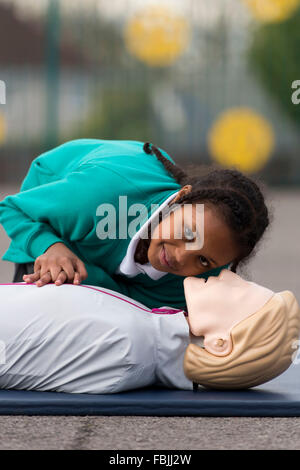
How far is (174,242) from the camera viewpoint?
8.75ft

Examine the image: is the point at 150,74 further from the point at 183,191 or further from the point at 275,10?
the point at 183,191

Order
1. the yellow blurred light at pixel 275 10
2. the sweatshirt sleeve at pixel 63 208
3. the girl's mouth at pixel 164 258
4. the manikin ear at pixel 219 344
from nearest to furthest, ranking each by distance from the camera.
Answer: the manikin ear at pixel 219 344 < the girl's mouth at pixel 164 258 < the sweatshirt sleeve at pixel 63 208 < the yellow blurred light at pixel 275 10

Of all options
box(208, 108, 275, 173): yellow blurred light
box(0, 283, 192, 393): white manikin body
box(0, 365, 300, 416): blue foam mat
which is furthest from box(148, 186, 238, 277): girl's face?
box(208, 108, 275, 173): yellow blurred light

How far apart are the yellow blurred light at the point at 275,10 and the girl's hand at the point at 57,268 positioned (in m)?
9.21

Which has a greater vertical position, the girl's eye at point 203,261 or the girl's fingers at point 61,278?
the girl's eye at point 203,261

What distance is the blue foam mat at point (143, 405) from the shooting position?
2369 mm

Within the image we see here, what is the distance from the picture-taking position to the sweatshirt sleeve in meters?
2.96

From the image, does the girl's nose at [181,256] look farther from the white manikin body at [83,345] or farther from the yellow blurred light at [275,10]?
the yellow blurred light at [275,10]

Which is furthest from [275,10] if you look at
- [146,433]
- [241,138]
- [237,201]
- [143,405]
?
[146,433]

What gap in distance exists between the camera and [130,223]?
118 inches

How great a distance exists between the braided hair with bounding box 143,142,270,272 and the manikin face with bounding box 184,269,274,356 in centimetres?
16

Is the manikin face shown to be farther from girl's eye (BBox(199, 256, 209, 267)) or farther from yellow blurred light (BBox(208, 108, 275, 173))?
yellow blurred light (BBox(208, 108, 275, 173))

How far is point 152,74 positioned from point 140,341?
949 cm

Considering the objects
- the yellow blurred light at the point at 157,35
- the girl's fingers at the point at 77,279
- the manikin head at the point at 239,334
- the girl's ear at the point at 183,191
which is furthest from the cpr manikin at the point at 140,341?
the yellow blurred light at the point at 157,35
